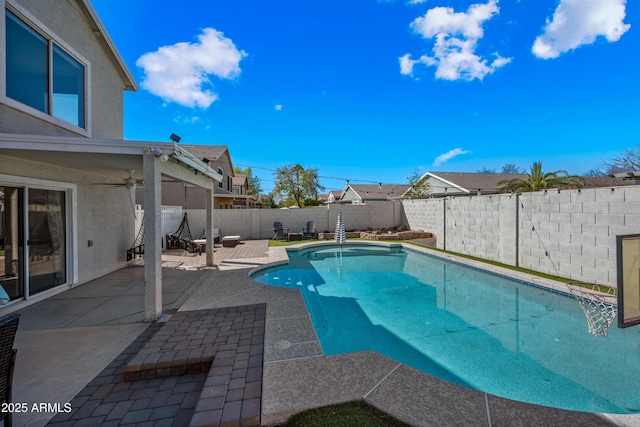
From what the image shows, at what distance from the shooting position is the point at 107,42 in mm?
7230

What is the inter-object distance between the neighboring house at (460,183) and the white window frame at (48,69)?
73.3ft

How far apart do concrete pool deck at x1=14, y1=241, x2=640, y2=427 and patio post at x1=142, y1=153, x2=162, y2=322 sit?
0.36 metres

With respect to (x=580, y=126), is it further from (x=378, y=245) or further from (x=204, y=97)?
(x=204, y=97)

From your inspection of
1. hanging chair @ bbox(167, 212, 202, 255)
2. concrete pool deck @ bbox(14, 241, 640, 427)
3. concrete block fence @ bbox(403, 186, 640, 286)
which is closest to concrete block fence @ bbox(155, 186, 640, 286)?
concrete block fence @ bbox(403, 186, 640, 286)

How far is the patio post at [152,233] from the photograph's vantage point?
4277 mm

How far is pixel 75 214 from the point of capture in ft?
20.5

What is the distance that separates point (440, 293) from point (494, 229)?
12.0 ft

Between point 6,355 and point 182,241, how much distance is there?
927 centimetres

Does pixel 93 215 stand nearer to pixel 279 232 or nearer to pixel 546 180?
pixel 279 232

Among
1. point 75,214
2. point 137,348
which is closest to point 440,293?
point 137,348

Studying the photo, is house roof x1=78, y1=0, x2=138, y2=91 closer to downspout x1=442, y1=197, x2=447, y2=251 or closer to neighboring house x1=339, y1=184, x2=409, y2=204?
downspout x1=442, y1=197, x2=447, y2=251

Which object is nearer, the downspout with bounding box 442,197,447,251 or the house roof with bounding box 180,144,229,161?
the downspout with bounding box 442,197,447,251

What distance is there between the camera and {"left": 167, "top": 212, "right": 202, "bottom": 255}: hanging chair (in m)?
10.4

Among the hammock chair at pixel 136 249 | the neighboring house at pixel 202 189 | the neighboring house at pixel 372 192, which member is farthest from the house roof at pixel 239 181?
the hammock chair at pixel 136 249
